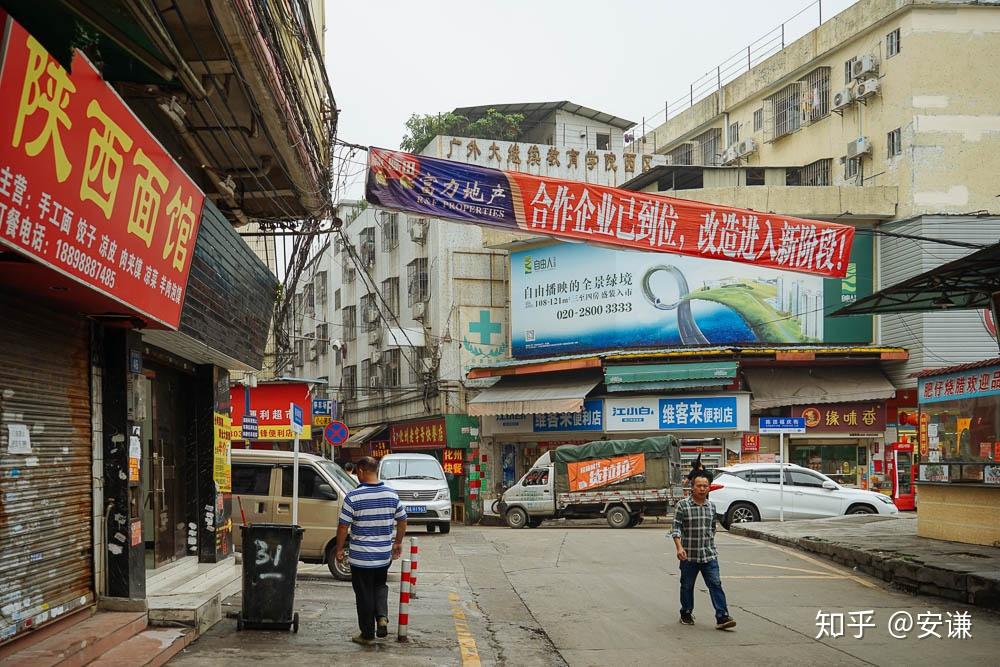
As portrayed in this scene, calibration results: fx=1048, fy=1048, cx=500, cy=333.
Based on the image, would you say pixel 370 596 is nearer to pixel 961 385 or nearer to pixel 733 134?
pixel 961 385

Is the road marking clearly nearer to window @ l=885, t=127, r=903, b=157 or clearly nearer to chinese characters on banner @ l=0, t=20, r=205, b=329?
chinese characters on banner @ l=0, t=20, r=205, b=329

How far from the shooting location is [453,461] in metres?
38.4

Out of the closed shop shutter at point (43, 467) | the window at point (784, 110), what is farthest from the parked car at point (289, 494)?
the window at point (784, 110)

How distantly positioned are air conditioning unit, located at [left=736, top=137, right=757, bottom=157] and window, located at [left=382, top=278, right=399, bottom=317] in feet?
49.5

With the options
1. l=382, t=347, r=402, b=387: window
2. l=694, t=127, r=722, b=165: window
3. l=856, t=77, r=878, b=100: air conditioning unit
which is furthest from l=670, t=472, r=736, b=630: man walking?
l=694, t=127, r=722, b=165: window

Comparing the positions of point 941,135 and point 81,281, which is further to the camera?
point 941,135

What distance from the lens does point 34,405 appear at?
802 centimetres

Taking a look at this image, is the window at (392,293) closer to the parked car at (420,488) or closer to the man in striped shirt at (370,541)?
the parked car at (420,488)

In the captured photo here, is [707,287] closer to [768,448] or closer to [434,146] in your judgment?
[768,448]

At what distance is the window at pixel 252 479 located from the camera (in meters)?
16.2

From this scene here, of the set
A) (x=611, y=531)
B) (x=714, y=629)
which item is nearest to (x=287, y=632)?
(x=714, y=629)

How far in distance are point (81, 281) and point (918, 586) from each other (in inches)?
438

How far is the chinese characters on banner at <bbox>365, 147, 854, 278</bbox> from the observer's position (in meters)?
12.2

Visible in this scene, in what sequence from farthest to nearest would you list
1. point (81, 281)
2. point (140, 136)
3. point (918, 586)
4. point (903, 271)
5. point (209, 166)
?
point (903, 271) < point (918, 586) < point (209, 166) < point (140, 136) < point (81, 281)
